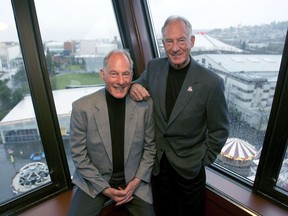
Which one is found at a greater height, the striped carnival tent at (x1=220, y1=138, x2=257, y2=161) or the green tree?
the green tree

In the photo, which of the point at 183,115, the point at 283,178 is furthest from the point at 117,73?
the point at 283,178

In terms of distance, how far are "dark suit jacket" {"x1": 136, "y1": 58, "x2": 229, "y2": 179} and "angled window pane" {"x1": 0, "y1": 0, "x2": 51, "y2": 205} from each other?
96 cm

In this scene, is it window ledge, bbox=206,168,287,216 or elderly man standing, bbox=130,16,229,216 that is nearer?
elderly man standing, bbox=130,16,229,216

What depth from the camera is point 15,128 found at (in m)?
1.79

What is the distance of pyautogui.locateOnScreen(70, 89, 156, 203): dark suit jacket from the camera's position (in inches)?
56.8

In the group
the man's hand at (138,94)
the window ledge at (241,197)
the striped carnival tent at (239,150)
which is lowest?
the window ledge at (241,197)

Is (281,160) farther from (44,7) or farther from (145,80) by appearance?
(44,7)

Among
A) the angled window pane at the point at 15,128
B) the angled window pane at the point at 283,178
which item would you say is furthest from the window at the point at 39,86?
the angled window pane at the point at 283,178

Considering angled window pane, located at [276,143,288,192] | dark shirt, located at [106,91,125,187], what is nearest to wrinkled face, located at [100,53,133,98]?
dark shirt, located at [106,91,125,187]

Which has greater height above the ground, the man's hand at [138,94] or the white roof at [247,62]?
the white roof at [247,62]

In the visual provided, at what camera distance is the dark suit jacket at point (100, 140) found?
144 cm

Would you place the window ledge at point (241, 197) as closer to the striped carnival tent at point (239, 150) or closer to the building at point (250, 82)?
the striped carnival tent at point (239, 150)

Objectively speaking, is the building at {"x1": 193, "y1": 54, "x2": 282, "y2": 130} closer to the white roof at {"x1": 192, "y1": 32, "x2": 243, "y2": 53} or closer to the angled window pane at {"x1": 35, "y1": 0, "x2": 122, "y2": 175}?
the white roof at {"x1": 192, "y1": 32, "x2": 243, "y2": 53}

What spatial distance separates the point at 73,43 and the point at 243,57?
1.39 m
